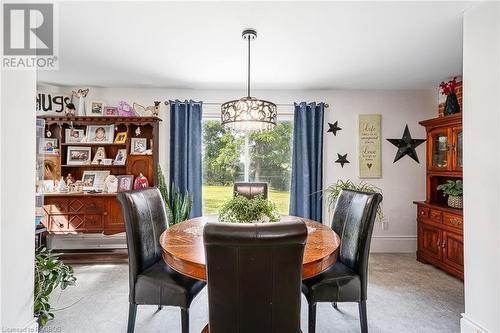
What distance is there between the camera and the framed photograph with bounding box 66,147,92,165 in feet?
12.1

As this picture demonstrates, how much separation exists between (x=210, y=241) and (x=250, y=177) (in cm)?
302

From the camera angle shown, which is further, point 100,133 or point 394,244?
point 394,244

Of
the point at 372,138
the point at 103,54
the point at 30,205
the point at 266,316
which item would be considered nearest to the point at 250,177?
the point at 372,138

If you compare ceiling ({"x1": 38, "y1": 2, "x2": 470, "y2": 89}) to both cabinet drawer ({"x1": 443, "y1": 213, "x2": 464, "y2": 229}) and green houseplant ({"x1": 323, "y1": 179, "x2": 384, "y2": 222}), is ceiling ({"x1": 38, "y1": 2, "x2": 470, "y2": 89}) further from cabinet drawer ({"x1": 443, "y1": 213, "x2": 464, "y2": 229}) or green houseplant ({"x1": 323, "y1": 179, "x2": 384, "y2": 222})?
cabinet drawer ({"x1": 443, "y1": 213, "x2": 464, "y2": 229})

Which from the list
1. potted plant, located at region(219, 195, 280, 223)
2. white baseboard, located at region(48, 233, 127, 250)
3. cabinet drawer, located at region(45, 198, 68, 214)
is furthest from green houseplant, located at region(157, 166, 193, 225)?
potted plant, located at region(219, 195, 280, 223)

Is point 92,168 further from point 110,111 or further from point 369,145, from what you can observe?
point 369,145

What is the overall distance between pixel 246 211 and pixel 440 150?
2787mm

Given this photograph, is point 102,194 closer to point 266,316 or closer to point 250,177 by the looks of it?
point 250,177

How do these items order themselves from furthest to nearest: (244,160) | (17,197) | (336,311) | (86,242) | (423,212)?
1. (244,160)
2. (86,242)
3. (423,212)
4. (336,311)
5. (17,197)

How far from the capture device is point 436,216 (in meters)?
3.17

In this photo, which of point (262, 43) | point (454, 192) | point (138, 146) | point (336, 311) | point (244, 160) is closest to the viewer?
point (336, 311)

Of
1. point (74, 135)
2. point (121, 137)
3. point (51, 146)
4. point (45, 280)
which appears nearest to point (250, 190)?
point (45, 280)

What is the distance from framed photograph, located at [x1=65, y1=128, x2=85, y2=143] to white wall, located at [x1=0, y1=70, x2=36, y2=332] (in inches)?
81.7
